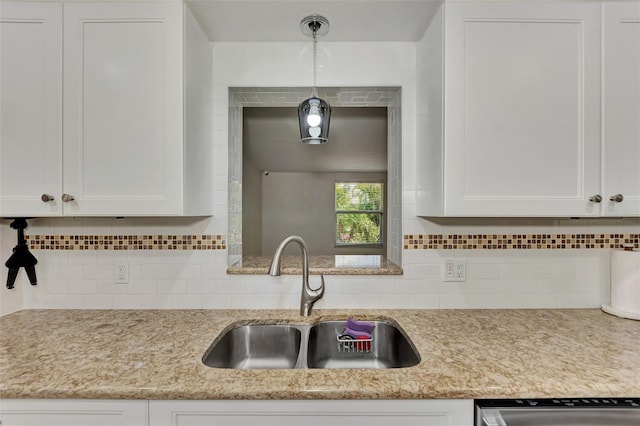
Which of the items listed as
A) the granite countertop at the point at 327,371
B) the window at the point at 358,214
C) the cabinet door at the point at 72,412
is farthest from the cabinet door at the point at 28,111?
the window at the point at 358,214

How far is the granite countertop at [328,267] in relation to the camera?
159cm

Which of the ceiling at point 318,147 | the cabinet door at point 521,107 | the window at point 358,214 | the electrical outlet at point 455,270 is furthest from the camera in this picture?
the window at point 358,214

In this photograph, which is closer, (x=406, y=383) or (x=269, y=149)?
(x=406, y=383)

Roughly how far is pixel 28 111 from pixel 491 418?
188 cm

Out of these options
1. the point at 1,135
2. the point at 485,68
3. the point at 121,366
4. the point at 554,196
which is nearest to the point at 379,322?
the point at 554,196

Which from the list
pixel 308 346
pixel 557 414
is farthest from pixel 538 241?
pixel 308 346

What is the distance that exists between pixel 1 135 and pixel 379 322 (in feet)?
5.55

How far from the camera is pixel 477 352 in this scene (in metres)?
1.11

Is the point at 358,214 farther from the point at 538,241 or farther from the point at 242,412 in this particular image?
the point at 242,412

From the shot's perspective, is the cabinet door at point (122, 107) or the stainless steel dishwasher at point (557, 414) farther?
the cabinet door at point (122, 107)

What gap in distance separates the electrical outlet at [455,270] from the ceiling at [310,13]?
1.08 m

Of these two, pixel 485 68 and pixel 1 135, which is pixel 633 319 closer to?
pixel 485 68

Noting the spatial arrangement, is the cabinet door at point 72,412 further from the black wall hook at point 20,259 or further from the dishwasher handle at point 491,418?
the dishwasher handle at point 491,418

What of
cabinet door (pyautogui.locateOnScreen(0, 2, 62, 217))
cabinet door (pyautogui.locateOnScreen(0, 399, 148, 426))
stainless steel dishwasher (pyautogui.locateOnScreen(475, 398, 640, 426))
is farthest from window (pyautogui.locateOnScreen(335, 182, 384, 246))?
cabinet door (pyautogui.locateOnScreen(0, 399, 148, 426))
